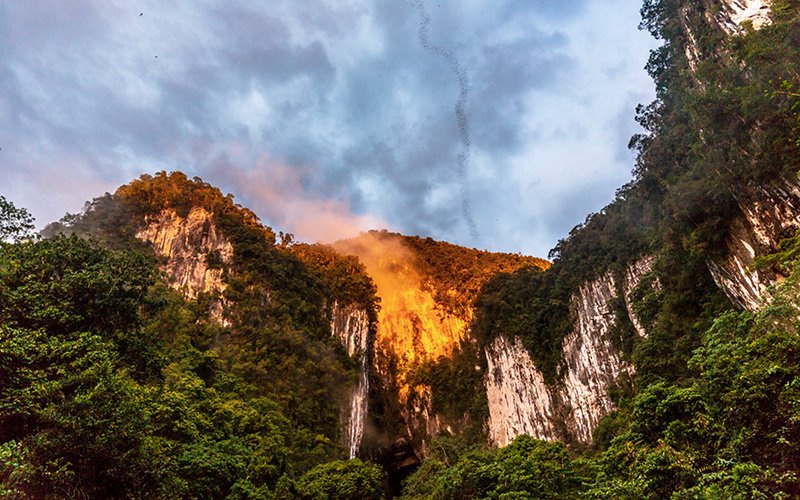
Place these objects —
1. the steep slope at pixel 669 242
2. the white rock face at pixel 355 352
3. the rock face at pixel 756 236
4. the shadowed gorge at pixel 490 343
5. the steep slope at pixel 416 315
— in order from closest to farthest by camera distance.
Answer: the shadowed gorge at pixel 490 343
the rock face at pixel 756 236
the steep slope at pixel 669 242
the white rock face at pixel 355 352
the steep slope at pixel 416 315

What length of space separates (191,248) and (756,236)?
106ft

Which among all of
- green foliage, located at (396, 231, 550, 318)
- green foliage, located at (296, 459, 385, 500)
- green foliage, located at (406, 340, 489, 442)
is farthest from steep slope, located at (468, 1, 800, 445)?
green foliage, located at (396, 231, 550, 318)

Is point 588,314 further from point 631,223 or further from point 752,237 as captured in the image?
point 752,237

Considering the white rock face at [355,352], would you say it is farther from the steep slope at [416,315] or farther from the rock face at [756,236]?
the rock face at [756,236]

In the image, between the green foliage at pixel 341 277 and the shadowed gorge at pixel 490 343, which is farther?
the green foliage at pixel 341 277

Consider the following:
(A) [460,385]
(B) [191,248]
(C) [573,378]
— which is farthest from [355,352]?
(C) [573,378]

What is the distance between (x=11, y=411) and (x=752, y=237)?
61.7 feet

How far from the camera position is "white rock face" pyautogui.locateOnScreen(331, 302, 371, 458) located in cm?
3397

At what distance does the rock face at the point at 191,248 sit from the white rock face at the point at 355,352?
10.4m

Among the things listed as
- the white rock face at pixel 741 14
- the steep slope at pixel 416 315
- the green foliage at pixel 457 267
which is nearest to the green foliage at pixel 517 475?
the white rock face at pixel 741 14

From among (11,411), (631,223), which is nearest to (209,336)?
(11,411)

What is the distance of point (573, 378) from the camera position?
1188 inches

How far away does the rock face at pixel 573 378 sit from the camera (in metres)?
27.1

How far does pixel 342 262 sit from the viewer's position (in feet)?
150
